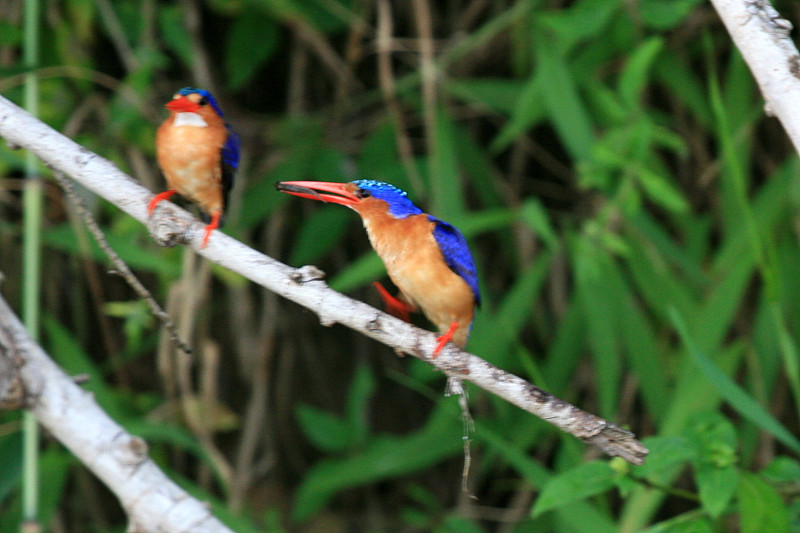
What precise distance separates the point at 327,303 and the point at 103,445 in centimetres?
74

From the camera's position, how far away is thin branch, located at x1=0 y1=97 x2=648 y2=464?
1500 mm

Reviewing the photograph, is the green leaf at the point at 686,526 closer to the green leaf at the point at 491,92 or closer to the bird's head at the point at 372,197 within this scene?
the bird's head at the point at 372,197

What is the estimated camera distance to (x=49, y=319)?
10.0ft

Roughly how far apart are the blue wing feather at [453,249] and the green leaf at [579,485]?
1.47ft

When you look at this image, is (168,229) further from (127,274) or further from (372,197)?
(372,197)

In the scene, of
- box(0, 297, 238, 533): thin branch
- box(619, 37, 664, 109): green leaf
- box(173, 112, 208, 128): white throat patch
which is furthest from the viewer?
box(619, 37, 664, 109): green leaf

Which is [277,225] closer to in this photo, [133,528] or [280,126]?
[280,126]

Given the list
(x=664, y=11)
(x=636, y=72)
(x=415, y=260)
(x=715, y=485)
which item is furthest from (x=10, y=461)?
(x=664, y=11)

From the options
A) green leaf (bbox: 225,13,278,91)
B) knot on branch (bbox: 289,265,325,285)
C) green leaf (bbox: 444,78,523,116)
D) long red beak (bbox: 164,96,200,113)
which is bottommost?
knot on branch (bbox: 289,265,325,285)

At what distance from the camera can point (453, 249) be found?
1.73 m

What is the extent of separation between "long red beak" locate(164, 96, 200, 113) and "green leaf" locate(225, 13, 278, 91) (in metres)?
1.46

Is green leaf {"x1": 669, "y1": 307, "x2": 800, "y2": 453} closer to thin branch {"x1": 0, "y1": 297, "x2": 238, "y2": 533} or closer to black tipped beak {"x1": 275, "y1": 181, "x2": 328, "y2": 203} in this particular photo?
black tipped beak {"x1": 275, "y1": 181, "x2": 328, "y2": 203}

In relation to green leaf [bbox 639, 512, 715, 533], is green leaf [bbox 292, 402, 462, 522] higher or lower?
lower

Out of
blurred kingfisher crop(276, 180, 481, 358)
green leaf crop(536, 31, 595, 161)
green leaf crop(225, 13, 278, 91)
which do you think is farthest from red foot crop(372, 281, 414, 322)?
green leaf crop(225, 13, 278, 91)
